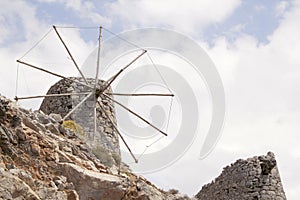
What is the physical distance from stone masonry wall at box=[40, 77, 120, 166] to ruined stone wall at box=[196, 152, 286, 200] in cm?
349

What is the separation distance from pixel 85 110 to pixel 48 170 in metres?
8.50

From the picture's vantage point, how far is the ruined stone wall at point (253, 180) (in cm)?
1514

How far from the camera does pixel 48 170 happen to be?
908cm

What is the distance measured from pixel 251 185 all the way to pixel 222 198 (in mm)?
927

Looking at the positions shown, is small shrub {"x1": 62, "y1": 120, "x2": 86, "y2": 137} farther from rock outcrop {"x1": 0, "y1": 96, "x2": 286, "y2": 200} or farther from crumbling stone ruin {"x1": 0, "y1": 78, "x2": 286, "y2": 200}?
rock outcrop {"x1": 0, "y1": 96, "x2": 286, "y2": 200}

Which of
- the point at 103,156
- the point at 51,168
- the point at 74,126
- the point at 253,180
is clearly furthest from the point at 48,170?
the point at 253,180

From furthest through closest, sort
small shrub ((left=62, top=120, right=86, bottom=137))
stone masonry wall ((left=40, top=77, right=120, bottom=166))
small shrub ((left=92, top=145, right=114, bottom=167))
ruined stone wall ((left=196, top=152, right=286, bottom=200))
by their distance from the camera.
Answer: stone masonry wall ((left=40, top=77, right=120, bottom=166)) → small shrub ((left=62, top=120, right=86, bottom=137)) → ruined stone wall ((left=196, top=152, right=286, bottom=200)) → small shrub ((left=92, top=145, right=114, bottom=167))

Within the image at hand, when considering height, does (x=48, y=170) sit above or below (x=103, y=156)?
below

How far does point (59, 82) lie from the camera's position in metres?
18.6

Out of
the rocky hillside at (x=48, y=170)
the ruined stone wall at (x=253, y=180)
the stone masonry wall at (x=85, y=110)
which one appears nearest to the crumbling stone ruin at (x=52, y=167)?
the rocky hillside at (x=48, y=170)

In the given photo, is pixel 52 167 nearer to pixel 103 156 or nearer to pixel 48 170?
pixel 48 170

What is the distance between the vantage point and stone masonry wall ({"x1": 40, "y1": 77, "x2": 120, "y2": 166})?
1736 cm

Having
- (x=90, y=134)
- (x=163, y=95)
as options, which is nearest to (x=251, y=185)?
(x=163, y=95)

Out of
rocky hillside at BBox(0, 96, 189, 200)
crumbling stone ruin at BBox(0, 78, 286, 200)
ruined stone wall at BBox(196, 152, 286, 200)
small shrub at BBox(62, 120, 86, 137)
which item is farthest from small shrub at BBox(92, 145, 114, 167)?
ruined stone wall at BBox(196, 152, 286, 200)
